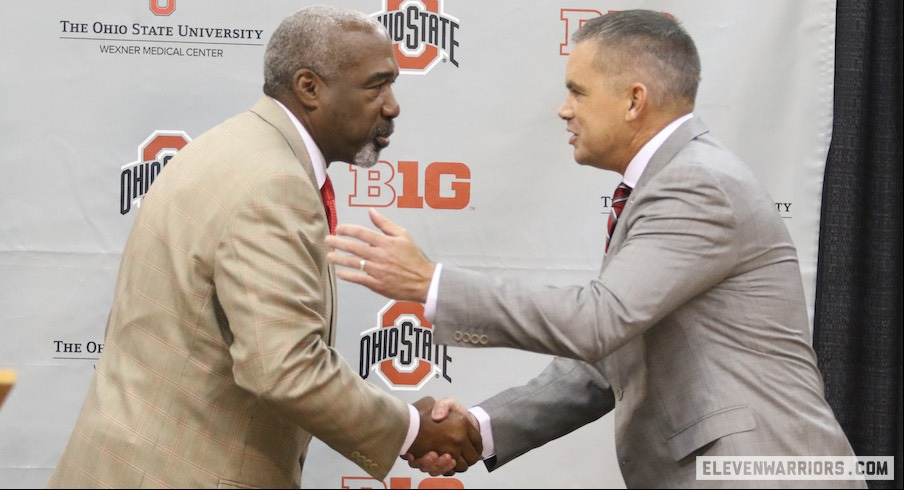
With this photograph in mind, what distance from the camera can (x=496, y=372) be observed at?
359cm

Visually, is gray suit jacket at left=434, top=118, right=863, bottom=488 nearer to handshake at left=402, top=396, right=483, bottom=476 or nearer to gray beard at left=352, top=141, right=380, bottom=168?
handshake at left=402, top=396, right=483, bottom=476

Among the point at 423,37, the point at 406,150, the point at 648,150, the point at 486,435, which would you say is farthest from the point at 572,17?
the point at 486,435

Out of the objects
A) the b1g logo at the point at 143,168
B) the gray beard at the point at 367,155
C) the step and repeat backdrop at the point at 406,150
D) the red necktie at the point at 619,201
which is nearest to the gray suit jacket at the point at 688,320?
the red necktie at the point at 619,201

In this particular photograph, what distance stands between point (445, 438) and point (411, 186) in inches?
42.3

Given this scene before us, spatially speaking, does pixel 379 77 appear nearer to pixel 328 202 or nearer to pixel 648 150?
pixel 328 202

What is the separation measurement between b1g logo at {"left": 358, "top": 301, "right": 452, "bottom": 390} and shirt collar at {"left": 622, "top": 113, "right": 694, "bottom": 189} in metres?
1.29

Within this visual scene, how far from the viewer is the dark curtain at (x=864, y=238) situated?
3633 millimetres

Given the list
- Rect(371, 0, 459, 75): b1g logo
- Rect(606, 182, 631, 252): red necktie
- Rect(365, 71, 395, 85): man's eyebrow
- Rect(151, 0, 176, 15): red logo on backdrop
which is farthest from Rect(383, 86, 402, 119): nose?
Rect(151, 0, 176, 15): red logo on backdrop

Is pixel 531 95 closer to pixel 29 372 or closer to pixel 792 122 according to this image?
pixel 792 122

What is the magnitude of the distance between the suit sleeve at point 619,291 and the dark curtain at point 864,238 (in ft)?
5.22

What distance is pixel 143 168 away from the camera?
11.5ft

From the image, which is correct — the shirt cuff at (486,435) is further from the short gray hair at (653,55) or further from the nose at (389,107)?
the short gray hair at (653,55)

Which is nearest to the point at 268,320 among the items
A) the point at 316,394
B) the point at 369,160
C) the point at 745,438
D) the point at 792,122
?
the point at 316,394

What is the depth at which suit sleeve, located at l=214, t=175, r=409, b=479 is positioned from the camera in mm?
2141
